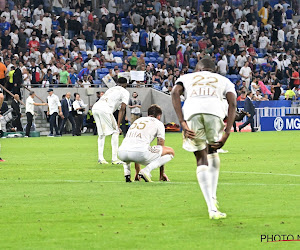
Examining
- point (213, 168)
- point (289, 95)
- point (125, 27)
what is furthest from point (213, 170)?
point (125, 27)

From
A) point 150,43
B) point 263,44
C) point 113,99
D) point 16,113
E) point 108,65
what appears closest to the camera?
point 113,99

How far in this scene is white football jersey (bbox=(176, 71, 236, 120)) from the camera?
30.0ft

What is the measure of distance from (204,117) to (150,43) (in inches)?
1417

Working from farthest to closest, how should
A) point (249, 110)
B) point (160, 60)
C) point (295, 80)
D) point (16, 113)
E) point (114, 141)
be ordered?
point (295, 80) → point (160, 60) → point (249, 110) → point (16, 113) → point (114, 141)

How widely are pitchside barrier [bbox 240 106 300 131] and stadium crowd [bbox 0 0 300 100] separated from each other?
1473mm

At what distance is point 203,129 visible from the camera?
920 cm

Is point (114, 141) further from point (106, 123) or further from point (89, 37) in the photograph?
point (89, 37)

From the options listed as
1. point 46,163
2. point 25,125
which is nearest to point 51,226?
point 46,163

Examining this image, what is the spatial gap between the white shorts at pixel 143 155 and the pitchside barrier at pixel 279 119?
90.6ft

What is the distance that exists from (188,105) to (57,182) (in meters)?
5.61

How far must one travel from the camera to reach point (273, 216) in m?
9.11

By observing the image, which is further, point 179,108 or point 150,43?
point 150,43

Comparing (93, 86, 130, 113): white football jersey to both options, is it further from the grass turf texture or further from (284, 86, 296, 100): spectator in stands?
(284, 86, 296, 100): spectator in stands

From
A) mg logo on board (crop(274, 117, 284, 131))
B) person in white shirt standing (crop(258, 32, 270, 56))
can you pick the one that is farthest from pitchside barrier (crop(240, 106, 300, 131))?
person in white shirt standing (crop(258, 32, 270, 56))
